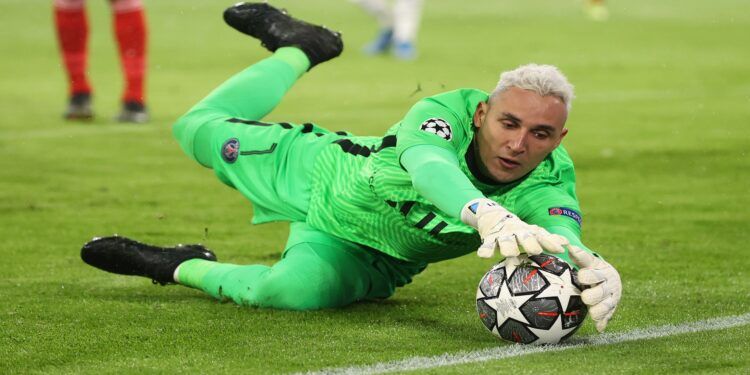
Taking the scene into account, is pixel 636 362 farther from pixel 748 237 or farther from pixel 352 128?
pixel 352 128

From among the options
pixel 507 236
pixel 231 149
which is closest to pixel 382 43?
pixel 231 149

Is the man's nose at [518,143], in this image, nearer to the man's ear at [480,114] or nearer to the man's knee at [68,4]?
the man's ear at [480,114]

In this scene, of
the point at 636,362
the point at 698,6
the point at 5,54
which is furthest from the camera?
the point at 698,6

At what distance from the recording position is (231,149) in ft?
21.2

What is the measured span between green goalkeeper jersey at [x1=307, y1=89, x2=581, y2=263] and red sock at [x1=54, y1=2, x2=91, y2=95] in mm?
7382

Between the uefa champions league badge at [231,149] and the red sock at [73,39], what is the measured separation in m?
6.58

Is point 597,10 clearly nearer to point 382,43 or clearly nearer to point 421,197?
point 382,43

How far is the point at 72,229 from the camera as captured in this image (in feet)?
25.6

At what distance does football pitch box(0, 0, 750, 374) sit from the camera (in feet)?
15.8

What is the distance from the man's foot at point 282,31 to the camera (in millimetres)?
7219

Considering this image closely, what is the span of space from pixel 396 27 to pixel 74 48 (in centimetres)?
711

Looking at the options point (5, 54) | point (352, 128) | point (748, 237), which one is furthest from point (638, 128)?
point (5, 54)

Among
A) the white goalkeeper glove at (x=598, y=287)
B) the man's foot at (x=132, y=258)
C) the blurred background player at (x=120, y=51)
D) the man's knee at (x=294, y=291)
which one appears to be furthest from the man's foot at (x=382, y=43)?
the white goalkeeper glove at (x=598, y=287)

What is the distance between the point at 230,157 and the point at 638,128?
6775 mm
